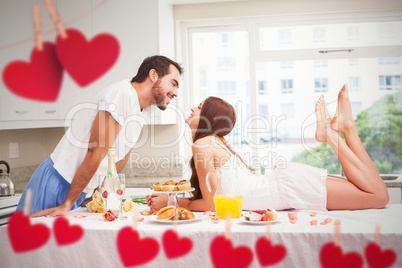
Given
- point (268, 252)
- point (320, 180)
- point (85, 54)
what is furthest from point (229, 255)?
point (320, 180)

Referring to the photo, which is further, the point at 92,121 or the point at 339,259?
the point at 92,121

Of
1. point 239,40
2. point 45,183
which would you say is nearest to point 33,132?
point 239,40

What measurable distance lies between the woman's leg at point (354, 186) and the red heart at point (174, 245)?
801 millimetres

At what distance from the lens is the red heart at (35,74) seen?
0.71 metres

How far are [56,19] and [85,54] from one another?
0.25ft

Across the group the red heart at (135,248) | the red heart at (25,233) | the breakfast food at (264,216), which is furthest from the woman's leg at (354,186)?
the red heart at (25,233)

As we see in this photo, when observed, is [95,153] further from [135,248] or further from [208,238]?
[135,248]

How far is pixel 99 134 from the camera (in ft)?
4.47

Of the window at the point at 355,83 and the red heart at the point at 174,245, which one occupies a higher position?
the window at the point at 355,83

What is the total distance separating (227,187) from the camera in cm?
130

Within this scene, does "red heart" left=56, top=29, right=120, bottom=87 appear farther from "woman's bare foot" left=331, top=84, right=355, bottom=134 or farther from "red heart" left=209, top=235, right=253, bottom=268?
"woman's bare foot" left=331, top=84, right=355, bottom=134

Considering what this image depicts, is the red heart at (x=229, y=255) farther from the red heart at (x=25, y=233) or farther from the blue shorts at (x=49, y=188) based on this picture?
the blue shorts at (x=49, y=188)

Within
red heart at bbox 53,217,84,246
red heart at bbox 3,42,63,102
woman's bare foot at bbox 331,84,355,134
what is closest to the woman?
woman's bare foot at bbox 331,84,355,134

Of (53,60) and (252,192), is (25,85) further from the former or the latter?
(252,192)
